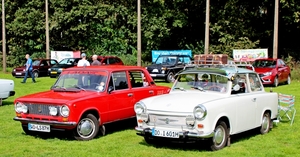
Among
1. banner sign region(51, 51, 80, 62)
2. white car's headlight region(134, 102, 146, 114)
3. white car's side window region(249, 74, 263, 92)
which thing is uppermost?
banner sign region(51, 51, 80, 62)

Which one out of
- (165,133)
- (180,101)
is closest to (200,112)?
(180,101)

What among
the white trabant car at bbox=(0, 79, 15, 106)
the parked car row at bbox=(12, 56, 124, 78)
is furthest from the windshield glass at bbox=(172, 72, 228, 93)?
the parked car row at bbox=(12, 56, 124, 78)

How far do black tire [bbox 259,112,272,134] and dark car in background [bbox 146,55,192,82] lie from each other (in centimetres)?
1497

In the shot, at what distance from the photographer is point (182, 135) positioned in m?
7.77

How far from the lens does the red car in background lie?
2245cm

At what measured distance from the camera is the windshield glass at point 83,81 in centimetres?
981

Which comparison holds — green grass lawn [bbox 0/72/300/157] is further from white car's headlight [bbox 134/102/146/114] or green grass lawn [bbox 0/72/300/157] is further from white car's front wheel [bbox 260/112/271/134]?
white car's headlight [bbox 134/102/146/114]

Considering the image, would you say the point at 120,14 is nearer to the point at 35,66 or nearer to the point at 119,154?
the point at 35,66

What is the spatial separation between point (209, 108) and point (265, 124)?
2713 millimetres

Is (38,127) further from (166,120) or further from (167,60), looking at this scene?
(167,60)

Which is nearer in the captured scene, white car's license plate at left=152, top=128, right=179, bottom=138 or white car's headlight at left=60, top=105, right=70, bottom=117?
white car's license plate at left=152, top=128, right=179, bottom=138

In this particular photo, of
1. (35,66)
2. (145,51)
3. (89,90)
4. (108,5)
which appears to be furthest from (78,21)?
(89,90)

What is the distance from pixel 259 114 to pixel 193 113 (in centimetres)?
237

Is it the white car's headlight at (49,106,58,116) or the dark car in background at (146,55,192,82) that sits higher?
the dark car in background at (146,55,192,82)
